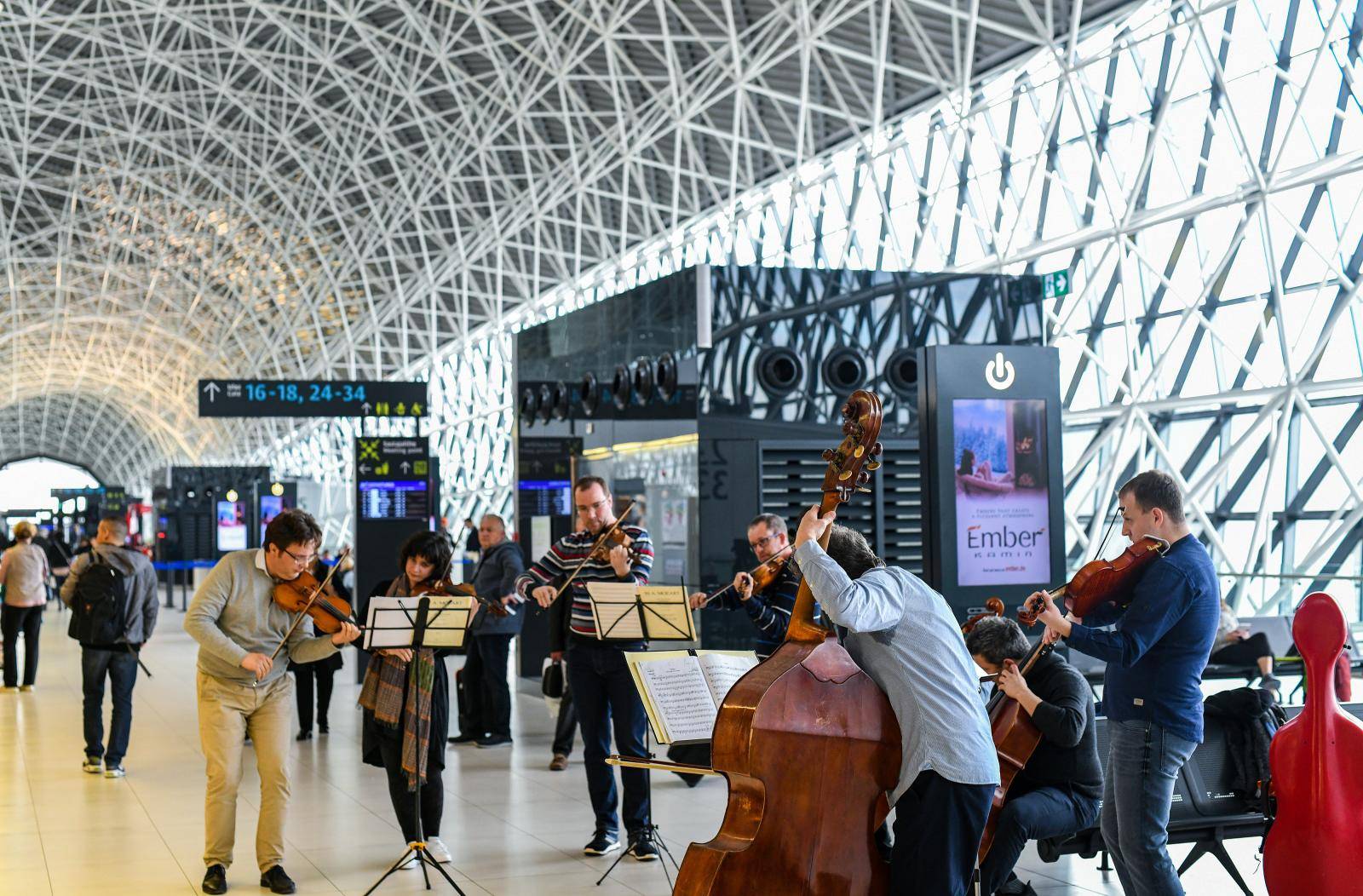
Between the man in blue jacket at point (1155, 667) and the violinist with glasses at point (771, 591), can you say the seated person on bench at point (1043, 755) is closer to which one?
the man in blue jacket at point (1155, 667)

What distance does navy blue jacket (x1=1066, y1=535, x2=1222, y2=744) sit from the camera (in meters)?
4.48

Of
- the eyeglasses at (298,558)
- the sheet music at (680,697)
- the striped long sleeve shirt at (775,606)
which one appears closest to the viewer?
the sheet music at (680,697)

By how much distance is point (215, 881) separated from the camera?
249 inches

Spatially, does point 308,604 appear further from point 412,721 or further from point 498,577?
point 498,577

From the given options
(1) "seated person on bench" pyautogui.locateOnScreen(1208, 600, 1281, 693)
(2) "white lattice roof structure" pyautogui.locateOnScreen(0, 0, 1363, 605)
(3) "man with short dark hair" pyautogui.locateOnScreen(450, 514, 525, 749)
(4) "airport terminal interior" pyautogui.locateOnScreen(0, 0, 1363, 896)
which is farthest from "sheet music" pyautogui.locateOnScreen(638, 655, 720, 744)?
(2) "white lattice roof structure" pyautogui.locateOnScreen(0, 0, 1363, 605)

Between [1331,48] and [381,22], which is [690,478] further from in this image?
[381,22]

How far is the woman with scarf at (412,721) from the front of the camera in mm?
6660

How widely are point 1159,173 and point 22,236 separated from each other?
42.6 meters

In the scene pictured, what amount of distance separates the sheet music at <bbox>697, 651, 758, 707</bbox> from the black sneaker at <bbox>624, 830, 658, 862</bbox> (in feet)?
6.87

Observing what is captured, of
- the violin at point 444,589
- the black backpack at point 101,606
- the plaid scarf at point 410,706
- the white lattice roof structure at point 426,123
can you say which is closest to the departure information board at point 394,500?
the black backpack at point 101,606

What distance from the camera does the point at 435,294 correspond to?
134 feet

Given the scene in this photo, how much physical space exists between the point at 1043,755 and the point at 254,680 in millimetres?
3477

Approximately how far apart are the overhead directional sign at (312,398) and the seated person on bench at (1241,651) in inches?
524

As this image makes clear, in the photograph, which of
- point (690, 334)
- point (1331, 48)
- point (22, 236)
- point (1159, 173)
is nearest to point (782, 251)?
point (1159, 173)
